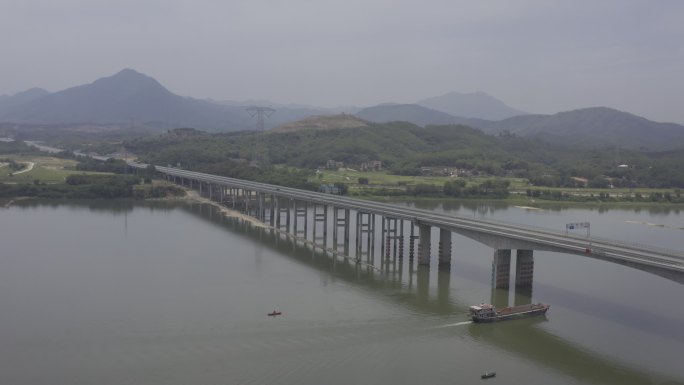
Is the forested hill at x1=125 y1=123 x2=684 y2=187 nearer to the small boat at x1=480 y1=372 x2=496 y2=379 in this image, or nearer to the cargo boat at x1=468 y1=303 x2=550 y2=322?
the cargo boat at x1=468 y1=303 x2=550 y2=322

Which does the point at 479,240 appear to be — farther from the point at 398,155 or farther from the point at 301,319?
the point at 398,155

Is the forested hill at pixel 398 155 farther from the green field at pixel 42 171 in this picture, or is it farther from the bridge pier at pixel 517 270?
the bridge pier at pixel 517 270

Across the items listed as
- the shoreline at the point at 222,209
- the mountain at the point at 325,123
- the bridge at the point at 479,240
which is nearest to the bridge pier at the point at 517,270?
the bridge at the point at 479,240

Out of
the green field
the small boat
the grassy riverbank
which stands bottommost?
the small boat

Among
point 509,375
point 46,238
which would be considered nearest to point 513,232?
point 509,375

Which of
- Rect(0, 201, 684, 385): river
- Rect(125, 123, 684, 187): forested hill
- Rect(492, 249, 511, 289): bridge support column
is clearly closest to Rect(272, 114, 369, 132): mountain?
Rect(125, 123, 684, 187): forested hill
